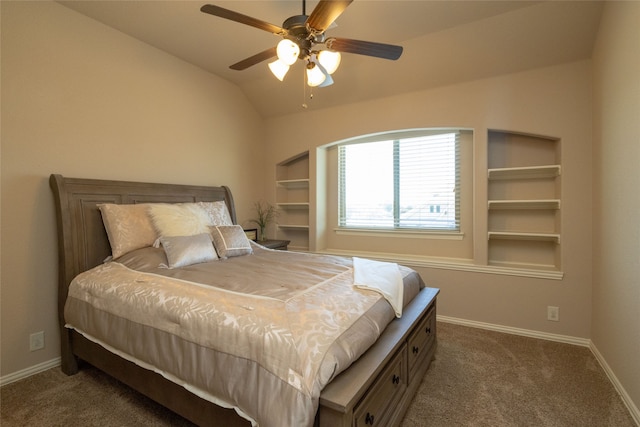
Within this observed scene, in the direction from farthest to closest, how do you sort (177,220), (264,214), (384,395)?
(264,214) < (177,220) < (384,395)

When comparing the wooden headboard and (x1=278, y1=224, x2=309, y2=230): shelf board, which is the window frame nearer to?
(x1=278, y1=224, x2=309, y2=230): shelf board

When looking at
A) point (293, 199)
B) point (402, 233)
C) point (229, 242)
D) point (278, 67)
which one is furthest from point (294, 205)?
point (278, 67)

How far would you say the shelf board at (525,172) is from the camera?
282cm

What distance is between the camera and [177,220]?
2.57 metres

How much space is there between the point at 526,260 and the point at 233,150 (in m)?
3.71

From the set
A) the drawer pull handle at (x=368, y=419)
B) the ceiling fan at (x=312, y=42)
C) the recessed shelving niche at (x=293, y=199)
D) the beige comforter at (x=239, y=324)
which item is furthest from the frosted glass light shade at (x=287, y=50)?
the recessed shelving niche at (x=293, y=199)

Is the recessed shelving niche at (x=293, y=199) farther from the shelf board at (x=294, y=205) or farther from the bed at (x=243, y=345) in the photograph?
the bed at (x=243, y=345)

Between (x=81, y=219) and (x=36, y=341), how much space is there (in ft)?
3.20

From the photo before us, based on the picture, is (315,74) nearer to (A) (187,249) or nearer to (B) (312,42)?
(B) (312,42)

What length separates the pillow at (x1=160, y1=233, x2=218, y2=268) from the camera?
2.23 m

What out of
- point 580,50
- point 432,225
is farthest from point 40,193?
point 580,50

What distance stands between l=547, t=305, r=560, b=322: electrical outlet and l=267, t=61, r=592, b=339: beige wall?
0.03m

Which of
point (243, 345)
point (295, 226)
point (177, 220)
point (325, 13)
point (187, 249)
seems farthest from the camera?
point (295, 226)

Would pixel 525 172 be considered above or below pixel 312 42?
below
